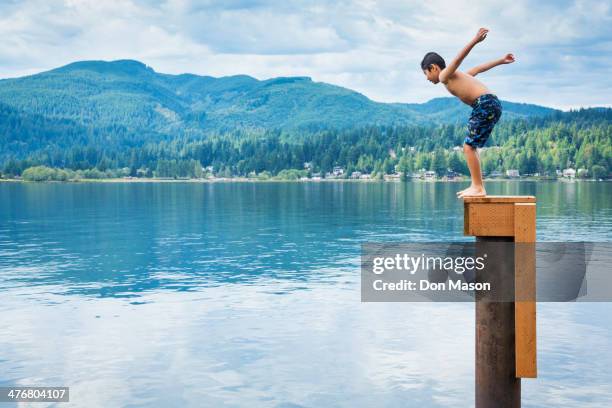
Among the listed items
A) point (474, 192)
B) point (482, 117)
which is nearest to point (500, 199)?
point (474, 192)

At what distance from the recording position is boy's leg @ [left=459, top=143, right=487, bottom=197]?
13437 millimetres

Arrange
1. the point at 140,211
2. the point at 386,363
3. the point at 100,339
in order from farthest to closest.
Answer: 1. the point at 140,211
2. the point at 100,339
3. the point at 386,363

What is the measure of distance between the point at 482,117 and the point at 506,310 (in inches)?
149

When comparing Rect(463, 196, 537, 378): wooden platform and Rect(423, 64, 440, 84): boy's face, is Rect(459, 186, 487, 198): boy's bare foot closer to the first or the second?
Rect(463, 196, 537, 378): wooden platform

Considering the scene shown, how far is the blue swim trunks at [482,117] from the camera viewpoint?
14461 mm

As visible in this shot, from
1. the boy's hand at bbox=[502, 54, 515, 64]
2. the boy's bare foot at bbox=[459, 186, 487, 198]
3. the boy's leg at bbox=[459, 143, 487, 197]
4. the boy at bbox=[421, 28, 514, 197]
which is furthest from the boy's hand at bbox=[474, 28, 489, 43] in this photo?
the boy's bare foot at bbox=[459, 186, 487, 198]

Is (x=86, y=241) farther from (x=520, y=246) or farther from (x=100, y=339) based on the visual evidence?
(x=520, y=246)

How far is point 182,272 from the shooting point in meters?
48.1

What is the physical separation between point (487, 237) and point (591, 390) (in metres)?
12.5

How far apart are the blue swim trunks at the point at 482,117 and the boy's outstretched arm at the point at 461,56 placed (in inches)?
32.8

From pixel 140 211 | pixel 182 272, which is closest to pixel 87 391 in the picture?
pixel 182 272

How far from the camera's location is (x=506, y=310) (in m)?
13.0

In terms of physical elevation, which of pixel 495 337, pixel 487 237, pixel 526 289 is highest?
pixel 487 237

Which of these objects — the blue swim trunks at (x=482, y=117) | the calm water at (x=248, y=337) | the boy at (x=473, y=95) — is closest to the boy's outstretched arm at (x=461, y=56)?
the boy at (x=473, y=95)
